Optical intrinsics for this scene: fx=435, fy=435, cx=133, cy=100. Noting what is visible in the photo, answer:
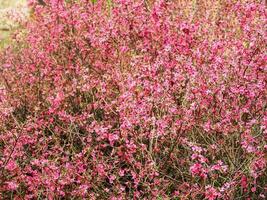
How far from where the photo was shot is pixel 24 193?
444 cm

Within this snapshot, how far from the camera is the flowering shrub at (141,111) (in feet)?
12.7

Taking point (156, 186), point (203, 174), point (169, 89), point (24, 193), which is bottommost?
point (24, 193)

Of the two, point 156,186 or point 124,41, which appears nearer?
point 156,186

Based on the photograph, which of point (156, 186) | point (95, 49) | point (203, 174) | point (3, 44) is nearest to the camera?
point (203, 174)

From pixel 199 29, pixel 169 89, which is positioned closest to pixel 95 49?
pixel 199 29

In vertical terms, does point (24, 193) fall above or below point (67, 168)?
below

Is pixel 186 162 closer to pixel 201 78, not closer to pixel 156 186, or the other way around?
pixel 156 186

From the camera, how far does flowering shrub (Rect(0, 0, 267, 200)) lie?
12.7 ft

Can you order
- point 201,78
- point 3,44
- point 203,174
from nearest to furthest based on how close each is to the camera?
point 203,174
point 201,78
point 3,44

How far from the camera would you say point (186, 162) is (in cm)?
416

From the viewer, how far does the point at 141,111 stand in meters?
4.01

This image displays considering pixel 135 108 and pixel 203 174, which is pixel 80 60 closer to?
pixel 135 108

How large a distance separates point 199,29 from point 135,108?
6.30ft

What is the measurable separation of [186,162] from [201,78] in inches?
32.6
